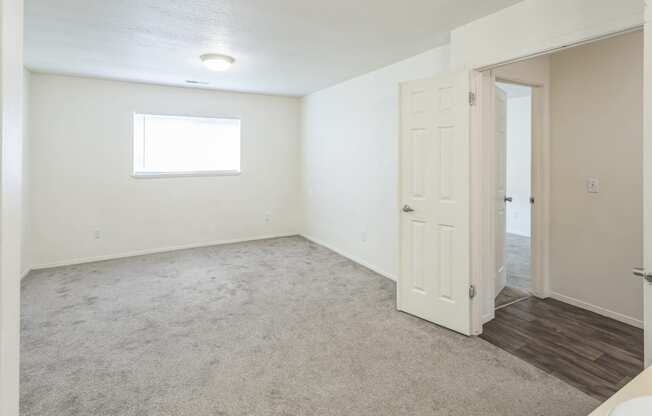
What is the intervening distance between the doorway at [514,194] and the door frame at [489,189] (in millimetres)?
187

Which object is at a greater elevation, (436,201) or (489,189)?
(489,189)

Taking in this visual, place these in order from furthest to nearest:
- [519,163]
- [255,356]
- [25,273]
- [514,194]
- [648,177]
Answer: [514,194] → [519,163] → [25,273] → [255,356] → [648,177]

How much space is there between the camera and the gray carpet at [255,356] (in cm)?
193

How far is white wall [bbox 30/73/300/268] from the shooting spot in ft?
14.6

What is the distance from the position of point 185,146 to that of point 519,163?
19.2ft

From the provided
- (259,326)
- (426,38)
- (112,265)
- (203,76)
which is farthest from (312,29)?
(112,265)

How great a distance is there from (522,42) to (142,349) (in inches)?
134

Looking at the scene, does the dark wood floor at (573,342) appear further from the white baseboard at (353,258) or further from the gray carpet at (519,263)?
the white baseboard at (353,258)

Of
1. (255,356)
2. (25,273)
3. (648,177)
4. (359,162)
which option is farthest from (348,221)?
(25,273)

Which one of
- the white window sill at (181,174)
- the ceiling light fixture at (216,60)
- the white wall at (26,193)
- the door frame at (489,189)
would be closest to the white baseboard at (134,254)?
the white wall at (26,193)

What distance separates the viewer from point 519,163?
6.42 metres

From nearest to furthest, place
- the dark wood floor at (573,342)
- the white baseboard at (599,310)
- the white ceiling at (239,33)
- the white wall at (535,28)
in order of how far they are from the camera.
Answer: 1. the white wall at (535,28)
2. the dark wood floor at (573,342)
3. the white ceiling at (239,33)
4. the white baseboard at (599,310)

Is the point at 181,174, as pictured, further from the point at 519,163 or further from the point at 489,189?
the point at 519,163

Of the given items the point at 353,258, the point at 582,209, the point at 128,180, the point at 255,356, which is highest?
the point at 128,180
